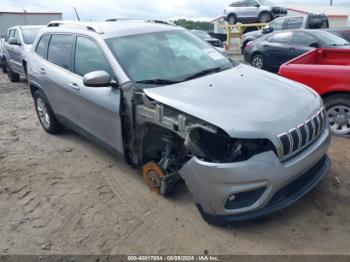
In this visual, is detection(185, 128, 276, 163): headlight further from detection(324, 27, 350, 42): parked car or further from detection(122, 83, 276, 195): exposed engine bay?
detection(324, 27, 350, 42): parked car

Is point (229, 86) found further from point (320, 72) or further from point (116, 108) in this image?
point (320, 72)

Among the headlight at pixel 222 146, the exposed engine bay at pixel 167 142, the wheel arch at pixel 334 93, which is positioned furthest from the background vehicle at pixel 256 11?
the headlight at pixel 222 146

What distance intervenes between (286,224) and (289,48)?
25.7ft

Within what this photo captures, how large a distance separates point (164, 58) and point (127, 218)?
1798 millimetres

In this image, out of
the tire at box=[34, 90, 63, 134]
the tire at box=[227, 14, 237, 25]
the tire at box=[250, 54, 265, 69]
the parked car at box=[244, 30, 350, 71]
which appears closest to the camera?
the tire at box=[34, 90, 63, 134]

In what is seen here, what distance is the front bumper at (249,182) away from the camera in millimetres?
2725

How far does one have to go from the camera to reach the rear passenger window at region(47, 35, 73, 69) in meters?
4.56

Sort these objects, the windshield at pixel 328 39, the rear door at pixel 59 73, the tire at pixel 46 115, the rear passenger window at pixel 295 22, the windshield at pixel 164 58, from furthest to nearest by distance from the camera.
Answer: the rear passenger window at pixel 295 22, the windshield at pixel 328 39, the tire at pixel 46 115, the rear door at pixel 59 73, the windshield at pixel 164 58

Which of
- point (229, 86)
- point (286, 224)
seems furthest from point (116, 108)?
point (286, 224)

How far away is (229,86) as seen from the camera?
3.44 meters

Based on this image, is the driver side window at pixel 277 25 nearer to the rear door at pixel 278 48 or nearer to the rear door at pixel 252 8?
the rear door at pixel 278 48

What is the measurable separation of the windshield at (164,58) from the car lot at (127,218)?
1.27 meters

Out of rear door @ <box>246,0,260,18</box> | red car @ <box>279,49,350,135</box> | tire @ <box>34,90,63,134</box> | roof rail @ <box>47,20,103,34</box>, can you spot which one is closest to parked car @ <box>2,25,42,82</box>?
tire @ <box>34,90,63,134</box>

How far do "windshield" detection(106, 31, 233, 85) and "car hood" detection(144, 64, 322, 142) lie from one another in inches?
8.8
